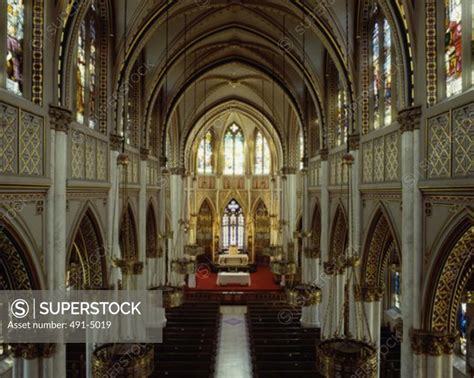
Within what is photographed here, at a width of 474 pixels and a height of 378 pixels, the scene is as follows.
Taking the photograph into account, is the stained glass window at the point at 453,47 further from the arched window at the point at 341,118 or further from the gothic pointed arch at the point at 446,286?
the arched window at the point at 341,118

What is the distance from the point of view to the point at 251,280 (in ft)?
126

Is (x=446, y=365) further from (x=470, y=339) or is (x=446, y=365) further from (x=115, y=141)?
(x=115, y=141)

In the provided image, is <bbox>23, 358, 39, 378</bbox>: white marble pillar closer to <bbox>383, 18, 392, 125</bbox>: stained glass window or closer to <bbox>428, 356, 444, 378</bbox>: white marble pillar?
<bbox>428, 356, 444, 378</bbox>: white marble pillar

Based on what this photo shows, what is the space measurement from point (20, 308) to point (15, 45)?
6373mm

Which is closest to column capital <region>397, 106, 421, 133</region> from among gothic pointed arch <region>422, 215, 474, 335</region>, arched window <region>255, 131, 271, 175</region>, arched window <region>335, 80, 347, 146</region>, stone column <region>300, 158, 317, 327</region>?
gothic pointed arch <region>422, 215, 474, 335</region>

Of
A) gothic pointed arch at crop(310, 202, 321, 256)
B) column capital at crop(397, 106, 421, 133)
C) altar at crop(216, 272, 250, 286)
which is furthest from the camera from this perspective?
altar at crop(216, 272, 250, 286)

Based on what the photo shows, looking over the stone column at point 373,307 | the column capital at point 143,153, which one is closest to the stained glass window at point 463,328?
the stone column at point 373,307

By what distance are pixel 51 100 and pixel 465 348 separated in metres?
17.4

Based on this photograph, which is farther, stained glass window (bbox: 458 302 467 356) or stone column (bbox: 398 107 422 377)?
stained glass window (bbox: 458 302 467 356)

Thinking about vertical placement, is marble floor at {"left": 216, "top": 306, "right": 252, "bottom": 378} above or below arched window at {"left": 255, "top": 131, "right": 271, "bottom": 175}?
below

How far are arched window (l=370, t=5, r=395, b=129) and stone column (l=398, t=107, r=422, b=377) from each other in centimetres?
248

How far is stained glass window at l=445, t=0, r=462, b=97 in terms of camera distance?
400 inches

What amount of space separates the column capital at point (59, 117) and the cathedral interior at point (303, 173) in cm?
5

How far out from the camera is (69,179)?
12766 mm
